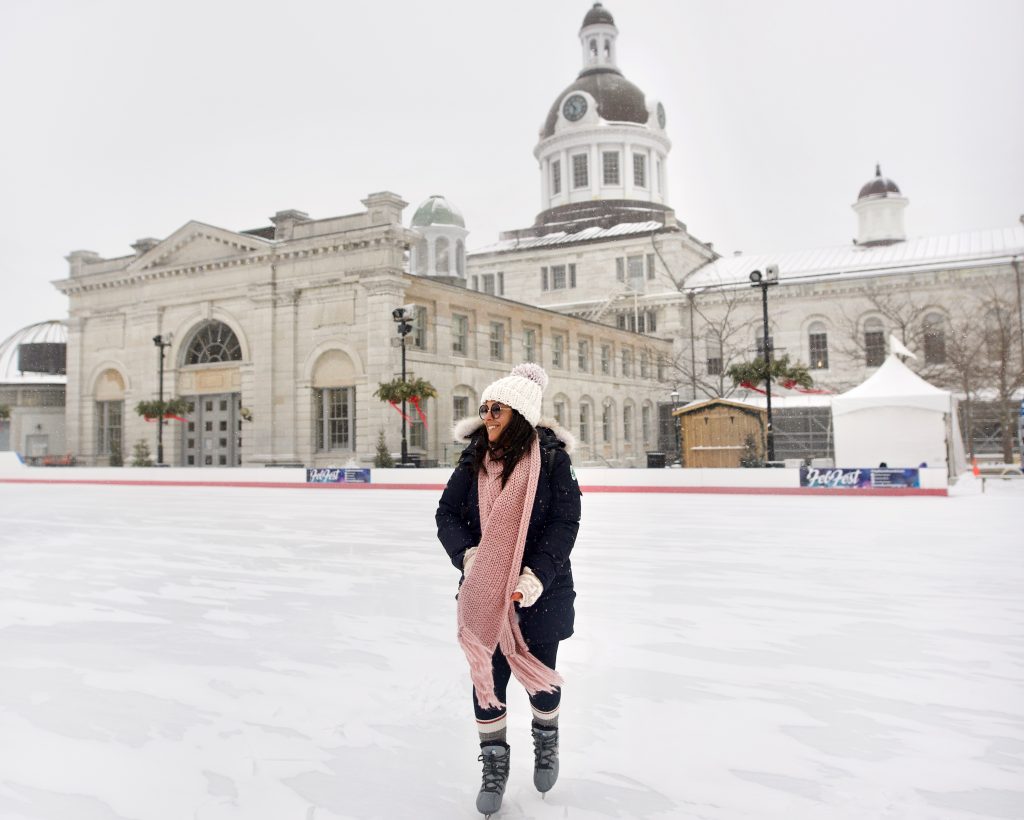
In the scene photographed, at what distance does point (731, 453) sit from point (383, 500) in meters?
13.4

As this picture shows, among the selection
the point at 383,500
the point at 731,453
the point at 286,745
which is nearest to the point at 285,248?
the point at 383,500

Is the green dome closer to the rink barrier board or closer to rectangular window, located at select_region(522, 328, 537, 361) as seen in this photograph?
rectangular window, located at select_region(522, 328, 537, 361)

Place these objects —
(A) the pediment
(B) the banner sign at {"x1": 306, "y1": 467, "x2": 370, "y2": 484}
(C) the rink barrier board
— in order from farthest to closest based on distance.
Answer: (A) the pediment → (B) the banner sign at {"x1": 306, "y1": 467, "x2": 370, "y2": 484} → (C) the rink barrier board

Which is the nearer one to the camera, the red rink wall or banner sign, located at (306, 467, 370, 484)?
the red rink wall

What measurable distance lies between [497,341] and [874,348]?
25.8 m

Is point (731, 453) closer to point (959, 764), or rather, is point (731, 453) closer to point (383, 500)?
point (383, 500)

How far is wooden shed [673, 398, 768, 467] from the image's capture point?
2809 centimetres

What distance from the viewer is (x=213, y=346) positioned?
117 feet

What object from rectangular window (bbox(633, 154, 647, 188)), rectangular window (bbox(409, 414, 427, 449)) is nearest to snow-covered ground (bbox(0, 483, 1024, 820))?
rectangular window (bbox(409, 414, 427, 449))

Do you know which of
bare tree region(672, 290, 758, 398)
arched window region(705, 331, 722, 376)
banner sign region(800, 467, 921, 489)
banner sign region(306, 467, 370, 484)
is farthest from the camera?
arched window region(705, 331, 722, 376)

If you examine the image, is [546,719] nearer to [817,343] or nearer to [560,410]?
[560,410]

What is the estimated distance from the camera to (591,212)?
6412 cm

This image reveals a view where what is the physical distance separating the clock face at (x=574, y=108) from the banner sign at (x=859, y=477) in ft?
168

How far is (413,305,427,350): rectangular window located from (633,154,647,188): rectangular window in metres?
39.3
